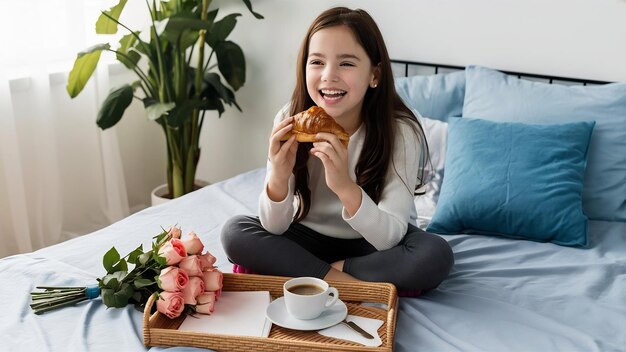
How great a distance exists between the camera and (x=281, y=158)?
5.50ft

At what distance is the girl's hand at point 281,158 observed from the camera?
A: 166cm

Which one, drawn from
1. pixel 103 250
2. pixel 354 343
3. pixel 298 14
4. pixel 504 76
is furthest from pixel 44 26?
pixel 354 343

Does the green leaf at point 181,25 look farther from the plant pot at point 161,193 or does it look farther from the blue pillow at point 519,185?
the blue pillow at point 519,185

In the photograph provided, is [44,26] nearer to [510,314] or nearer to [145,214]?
[145,214]

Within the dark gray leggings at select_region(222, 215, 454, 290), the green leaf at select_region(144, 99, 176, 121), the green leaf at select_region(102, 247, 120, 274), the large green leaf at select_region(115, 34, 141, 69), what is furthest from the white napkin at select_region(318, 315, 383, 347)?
the large green leaf at select_region(115, 34, 141, 69)

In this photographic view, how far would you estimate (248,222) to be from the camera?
71.1 inches

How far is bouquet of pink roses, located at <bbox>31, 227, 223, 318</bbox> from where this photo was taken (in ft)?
4.72

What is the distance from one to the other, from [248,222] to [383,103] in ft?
1.58

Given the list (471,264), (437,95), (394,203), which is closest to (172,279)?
(394,203)

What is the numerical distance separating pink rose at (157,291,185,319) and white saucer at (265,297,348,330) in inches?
7.3

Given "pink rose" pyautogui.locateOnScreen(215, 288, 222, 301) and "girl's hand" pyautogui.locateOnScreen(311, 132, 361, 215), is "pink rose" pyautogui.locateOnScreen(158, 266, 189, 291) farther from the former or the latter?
"girl's hand" pyautogui.locateOnScreen(311, 132, 361, 215)

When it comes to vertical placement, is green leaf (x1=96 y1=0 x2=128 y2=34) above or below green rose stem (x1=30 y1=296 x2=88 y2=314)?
above

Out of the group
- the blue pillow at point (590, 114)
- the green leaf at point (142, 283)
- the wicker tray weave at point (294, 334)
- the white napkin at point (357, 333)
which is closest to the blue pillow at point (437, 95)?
the blue pillow at point (590, 114)

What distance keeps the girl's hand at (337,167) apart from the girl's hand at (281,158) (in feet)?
0.26
